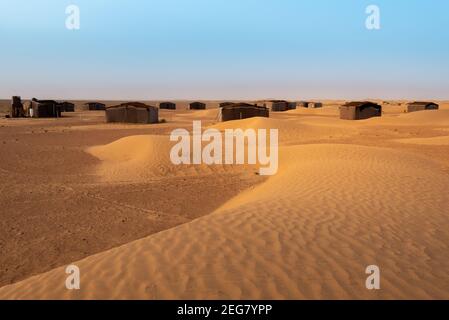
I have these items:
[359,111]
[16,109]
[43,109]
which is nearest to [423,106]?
[359,111]

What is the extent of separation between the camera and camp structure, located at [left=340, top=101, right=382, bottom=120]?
42656 mm

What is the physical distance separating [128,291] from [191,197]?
7501mm

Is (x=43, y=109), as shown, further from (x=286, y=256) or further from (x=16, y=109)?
(x=286, y=256)

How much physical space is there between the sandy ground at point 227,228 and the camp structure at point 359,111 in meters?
26.6

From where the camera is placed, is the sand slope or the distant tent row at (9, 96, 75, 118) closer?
the sand slope

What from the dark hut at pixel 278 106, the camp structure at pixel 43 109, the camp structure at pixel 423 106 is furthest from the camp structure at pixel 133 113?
the camp structure at pixel 423 106

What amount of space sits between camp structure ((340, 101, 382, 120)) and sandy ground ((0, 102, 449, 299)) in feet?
87.2

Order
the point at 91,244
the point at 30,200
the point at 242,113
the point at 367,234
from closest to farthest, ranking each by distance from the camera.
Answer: the point at 367,234, the point at 91,244, the point at 30,200, the point at 242,113

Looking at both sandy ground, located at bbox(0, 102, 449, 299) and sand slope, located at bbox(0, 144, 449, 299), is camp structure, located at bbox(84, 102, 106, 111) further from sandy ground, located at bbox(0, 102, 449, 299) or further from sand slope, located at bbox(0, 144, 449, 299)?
sand slope, located at bbox(0, 144, 449, 299)

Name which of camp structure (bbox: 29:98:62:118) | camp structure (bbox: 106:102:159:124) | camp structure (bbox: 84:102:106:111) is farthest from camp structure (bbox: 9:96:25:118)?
camp structure (bbox: 84:102:106:111)

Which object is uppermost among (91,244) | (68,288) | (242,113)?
(242,113)

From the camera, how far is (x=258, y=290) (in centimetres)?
407

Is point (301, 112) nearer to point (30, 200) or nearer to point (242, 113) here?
point (242, 113)

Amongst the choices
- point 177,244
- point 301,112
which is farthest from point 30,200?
point 301,112
